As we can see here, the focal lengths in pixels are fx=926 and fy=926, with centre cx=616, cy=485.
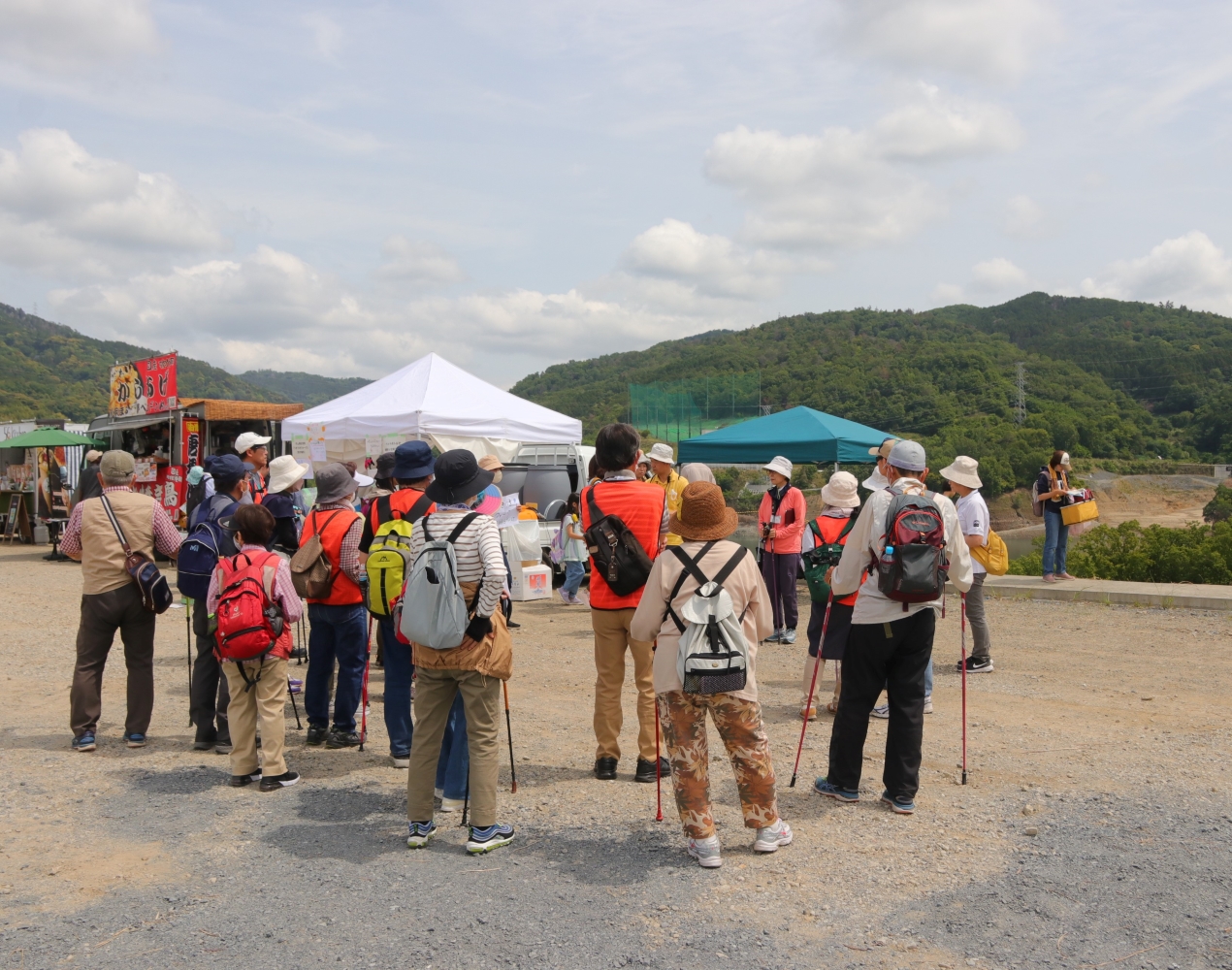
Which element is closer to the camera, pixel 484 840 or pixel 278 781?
pixel 484 840

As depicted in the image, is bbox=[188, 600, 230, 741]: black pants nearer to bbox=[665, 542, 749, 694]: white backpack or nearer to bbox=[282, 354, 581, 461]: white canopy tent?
bbox=[665, 542, 749, 694]: white backpack

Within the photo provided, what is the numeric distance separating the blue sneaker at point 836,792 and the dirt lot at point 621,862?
80 mm

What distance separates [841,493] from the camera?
658 cm

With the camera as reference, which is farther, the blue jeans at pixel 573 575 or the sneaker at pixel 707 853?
the blue jeans at pixel 573 575

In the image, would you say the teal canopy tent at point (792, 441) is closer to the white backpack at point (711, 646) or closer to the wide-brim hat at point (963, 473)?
the wide-brim hat at point (963, 473)

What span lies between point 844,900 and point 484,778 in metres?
1.58

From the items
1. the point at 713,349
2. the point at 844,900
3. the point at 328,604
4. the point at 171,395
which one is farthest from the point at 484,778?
the point at 713,349

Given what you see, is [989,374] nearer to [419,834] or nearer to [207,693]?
[207,693]

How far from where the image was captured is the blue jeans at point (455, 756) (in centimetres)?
463

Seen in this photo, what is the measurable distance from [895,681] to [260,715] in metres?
3.35

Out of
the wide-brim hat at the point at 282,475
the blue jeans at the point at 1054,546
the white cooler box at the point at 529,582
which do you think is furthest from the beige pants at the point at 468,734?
the blue jeans at the point at 1054,546

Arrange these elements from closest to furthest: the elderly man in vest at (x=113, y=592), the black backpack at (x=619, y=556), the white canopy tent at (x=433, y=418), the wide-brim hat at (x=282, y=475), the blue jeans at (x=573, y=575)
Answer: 1. the black backpack at (x=619, y=556)
2. the elderly man in vest at (x=113, y=592)
3. the wide-brim hat at (x=282, y=475)
4. the blue jeans at (x=573, y=575)
5. the white canopy tent at (x=433, y=418)

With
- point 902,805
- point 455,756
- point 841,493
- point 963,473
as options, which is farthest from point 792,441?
point 455,756

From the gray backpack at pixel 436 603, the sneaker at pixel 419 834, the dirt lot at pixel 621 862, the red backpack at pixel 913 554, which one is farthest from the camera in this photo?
the red backpack at pixel 913 554
